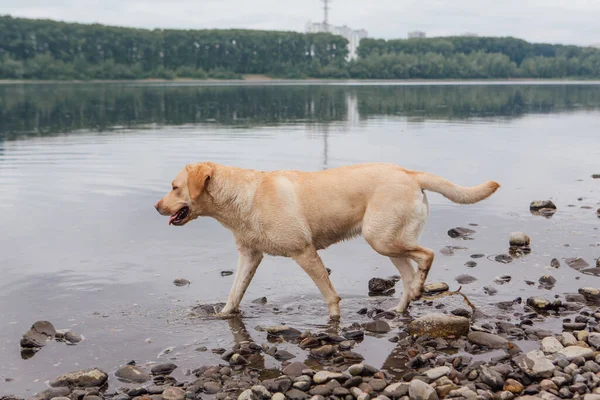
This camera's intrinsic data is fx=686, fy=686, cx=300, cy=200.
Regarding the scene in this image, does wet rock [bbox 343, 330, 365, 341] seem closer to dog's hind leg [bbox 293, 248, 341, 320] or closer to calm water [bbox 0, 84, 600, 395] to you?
calm water [bbox 0, 84, 600, 395]

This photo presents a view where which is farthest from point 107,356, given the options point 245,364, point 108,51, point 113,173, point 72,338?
point 108,51

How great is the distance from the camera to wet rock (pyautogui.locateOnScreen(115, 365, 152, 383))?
7617 mm

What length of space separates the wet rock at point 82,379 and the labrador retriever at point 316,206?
96.0 inches

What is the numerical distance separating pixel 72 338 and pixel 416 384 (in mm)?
4518

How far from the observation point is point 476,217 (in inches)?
634

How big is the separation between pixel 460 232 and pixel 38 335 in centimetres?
875

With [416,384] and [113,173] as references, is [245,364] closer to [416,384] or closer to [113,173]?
[416,384]

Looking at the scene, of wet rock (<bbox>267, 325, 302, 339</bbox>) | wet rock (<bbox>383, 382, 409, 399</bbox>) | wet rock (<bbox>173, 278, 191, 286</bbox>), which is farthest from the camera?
wet rock (<bbox>173, 278, 191, 286</bbox>)

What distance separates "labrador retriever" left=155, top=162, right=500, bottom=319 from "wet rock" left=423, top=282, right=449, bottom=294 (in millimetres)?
1027

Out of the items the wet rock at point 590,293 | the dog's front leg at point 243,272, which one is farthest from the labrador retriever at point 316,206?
the wet rock at point 590,293

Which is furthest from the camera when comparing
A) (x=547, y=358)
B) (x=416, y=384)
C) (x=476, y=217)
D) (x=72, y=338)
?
(x=476, y=217)

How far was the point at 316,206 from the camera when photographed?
9172 millimetres

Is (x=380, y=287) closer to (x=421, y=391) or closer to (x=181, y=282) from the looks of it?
(x=181, y=282)

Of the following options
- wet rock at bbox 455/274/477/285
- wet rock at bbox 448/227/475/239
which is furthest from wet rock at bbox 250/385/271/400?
wet rock at bbox 448/227/475/239
